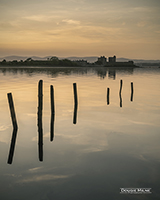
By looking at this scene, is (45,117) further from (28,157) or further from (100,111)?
(28,157)

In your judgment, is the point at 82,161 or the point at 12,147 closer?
the point at 82,161

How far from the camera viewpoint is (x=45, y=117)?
58.6 feet

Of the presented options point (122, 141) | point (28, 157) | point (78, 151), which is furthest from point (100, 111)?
point (28, 157)

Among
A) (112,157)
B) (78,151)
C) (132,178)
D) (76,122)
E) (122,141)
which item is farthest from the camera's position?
(76,122)

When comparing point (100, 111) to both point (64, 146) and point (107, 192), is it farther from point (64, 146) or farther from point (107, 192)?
point (107, 192)

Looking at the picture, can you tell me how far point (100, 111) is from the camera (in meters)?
20.6

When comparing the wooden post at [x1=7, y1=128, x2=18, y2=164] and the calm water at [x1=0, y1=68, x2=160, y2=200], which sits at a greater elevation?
the wooden post at [x1=7, y1=128, x2=18, y2=164]

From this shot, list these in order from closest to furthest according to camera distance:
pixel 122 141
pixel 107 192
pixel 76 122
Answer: pixel 107 192
pixel 122 141
pixel 76 122

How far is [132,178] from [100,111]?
A: 12.6m

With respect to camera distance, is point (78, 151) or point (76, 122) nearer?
point (78, 151)

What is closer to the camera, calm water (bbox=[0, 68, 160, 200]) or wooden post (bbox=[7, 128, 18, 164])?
calm water (bbox=[0, 68, 160, 200])

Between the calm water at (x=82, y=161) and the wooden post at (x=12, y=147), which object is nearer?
the calm water at (x=82, y=161)

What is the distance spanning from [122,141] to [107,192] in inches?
199

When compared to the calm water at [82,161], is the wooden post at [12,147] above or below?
above
